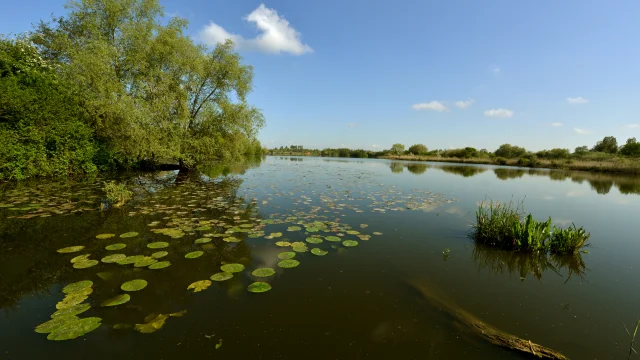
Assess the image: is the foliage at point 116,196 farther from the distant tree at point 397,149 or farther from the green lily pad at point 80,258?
the distant tree at point 397,149

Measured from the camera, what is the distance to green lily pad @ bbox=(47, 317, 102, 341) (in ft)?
8.23

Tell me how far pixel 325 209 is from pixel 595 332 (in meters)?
6.48

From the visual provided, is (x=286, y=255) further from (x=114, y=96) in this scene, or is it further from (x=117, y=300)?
(x=114, y=96)

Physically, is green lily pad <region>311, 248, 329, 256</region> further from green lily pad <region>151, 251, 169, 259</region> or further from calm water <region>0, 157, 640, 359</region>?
green lily pad <region>151, 251, 169, 259</region>

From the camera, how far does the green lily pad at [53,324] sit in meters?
2.58

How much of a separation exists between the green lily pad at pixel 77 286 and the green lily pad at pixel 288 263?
265 cm

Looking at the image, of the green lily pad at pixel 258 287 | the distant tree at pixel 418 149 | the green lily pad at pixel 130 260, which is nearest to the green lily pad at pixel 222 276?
the green lily pad at pixel 258 287

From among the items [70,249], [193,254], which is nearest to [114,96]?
[70,249]

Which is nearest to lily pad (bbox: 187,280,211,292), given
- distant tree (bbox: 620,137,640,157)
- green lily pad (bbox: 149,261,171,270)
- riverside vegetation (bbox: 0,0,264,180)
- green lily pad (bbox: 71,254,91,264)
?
green lily pad (bbox: 149,261,171,270)

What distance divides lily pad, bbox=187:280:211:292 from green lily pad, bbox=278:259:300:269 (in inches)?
45.7

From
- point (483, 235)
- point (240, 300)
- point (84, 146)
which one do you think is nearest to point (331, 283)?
point (240, 300)

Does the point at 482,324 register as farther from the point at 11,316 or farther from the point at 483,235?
the point at 11,316

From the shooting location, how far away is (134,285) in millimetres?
3445

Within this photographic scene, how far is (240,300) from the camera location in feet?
10.7
